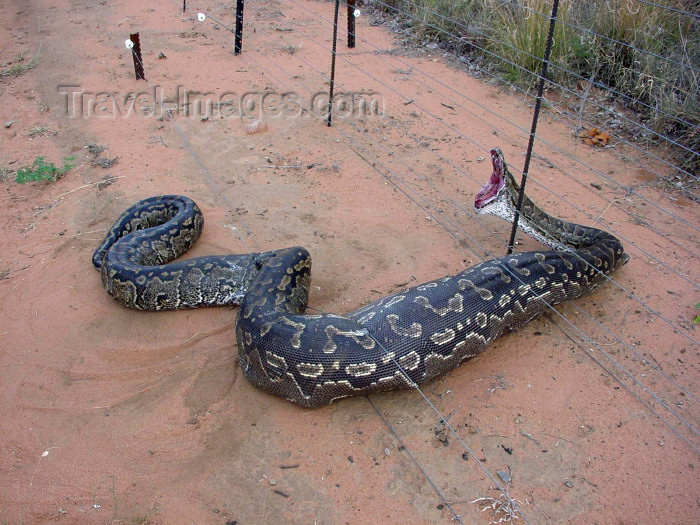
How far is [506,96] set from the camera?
34.1 feet

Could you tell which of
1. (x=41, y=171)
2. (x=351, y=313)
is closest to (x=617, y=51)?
(x=351, y=313)

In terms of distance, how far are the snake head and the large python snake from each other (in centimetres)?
1

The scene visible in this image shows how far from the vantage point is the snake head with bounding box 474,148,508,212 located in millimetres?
6305

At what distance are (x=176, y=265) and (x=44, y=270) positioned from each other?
176cm

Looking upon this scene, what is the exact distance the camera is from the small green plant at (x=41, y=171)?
812 centimetres

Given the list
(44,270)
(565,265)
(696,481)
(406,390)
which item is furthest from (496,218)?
(44,270)

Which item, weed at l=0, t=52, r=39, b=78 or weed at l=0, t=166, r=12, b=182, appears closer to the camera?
weed at l=0, t=166, r=12, b=182

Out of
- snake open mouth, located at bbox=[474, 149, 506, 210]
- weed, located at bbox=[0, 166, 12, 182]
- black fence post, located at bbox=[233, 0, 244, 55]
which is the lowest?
weed, located at bbox=[0, 166, 12, 182]

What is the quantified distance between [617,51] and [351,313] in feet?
25.4

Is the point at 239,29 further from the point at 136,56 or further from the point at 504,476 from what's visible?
the point at 504,476

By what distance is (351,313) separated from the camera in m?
5.64

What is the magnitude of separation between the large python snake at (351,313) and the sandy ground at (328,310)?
0.27 m

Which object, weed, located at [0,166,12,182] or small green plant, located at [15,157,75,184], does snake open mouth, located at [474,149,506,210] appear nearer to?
small green plant, located at [15,157,75,184]

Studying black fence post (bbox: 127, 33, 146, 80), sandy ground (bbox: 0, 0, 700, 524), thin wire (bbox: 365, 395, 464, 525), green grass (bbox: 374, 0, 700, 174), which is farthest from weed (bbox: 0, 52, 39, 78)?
thin wire (bbox: 365, 395, 464, 525)
